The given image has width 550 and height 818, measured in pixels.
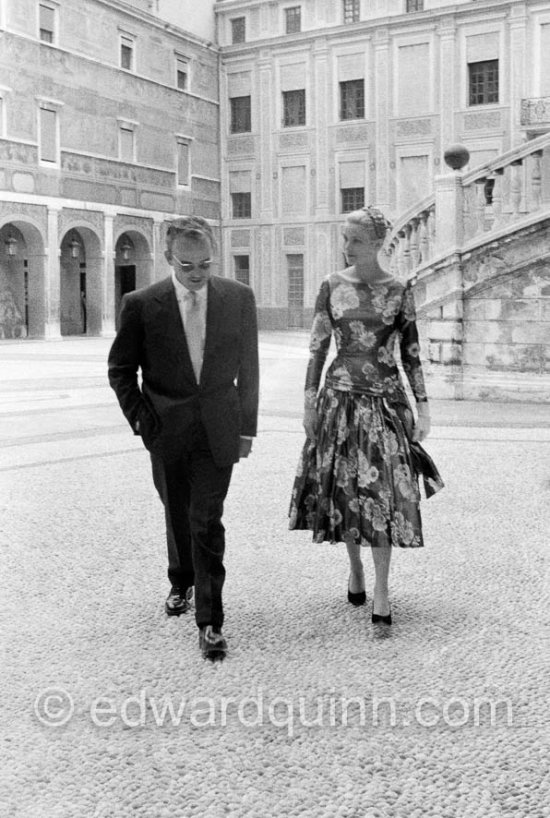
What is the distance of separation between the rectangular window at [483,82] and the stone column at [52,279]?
1520cm

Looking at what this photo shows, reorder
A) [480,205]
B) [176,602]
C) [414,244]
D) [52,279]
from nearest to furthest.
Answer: [176,602] → [480,205] → [414,244] → [52,279]

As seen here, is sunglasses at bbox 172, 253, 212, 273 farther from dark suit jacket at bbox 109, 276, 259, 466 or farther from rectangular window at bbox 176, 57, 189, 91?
rectangular window at bbox 176, 57, 189, 91

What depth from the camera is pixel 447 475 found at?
7.80m

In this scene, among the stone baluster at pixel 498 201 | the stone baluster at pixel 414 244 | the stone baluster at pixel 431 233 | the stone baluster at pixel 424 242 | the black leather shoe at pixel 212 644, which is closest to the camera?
the black leather shoe at pixel 212 644

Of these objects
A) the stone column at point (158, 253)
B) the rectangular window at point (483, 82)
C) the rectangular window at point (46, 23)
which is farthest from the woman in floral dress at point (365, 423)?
the rectangular window at point (483, 82)

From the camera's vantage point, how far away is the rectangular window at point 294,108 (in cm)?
3828

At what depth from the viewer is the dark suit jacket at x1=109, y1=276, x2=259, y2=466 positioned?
3.94 meters

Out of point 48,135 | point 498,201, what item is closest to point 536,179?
point 498,201

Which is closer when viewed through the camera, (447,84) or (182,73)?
(447,84)

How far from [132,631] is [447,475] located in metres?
4.13

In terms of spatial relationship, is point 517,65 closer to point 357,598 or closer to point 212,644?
point 357,598

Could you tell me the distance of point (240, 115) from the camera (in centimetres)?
3938

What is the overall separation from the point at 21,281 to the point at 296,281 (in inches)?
463

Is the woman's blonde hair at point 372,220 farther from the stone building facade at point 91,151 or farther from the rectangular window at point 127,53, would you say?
the rectangular window at point 127,53
